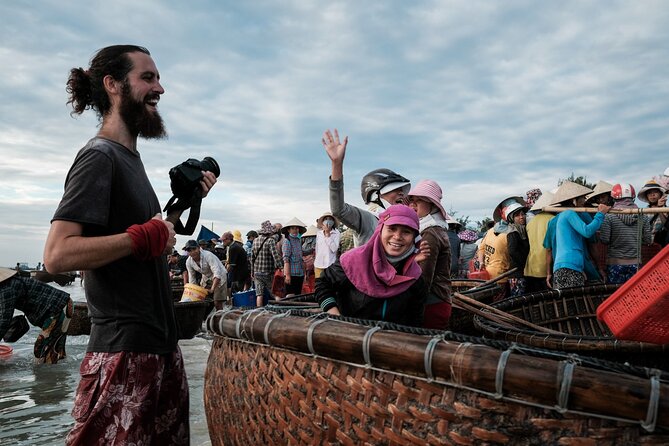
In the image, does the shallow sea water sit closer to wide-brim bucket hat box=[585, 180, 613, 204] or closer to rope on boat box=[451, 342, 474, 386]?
rope on boat box=[451, 342, 474, 386]

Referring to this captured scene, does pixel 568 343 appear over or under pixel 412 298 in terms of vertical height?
under

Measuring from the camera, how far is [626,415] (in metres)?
1.02

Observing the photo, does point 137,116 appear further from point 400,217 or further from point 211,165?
point 400,217

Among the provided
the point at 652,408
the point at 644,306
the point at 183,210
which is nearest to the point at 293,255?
the point at 644,306

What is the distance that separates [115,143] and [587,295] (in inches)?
155

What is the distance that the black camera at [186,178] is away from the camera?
6.36 ft

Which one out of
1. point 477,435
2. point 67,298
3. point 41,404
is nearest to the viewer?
point 477,435

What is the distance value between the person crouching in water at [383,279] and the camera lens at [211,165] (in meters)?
0.87

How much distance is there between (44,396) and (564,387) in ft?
15.5

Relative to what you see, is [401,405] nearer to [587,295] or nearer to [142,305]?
[142,305]

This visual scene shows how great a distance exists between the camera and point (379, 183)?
351cm

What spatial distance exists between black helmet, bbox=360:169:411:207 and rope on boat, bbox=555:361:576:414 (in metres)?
2.46

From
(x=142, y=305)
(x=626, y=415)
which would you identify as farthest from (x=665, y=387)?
(x=142, y=305)

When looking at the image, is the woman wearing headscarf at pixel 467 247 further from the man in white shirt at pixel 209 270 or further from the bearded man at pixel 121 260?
the bearded man at pixel 121 260
